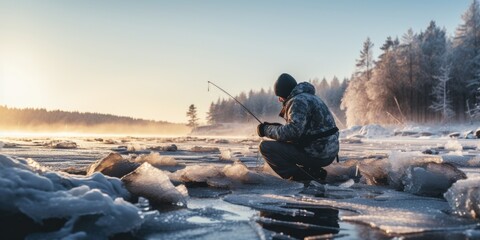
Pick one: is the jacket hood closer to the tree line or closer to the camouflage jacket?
the camouflage jacket

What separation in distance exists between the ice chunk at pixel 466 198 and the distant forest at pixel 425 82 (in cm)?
4536

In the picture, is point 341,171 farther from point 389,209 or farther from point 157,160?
point 389,209

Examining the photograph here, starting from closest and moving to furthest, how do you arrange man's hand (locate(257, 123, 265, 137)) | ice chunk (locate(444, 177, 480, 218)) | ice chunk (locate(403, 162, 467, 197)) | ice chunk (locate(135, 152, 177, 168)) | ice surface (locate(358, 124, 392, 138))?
ice chunk (locate(444, 177, 480, 218)) < ice chunk (locate(403, 162, 467, 197)) < man's hand (locate(257, 123, 265, 137)) < ice chunk (locate(135, 152, 177, 168)) < ice surface (locate(358, 124, 392, 138))

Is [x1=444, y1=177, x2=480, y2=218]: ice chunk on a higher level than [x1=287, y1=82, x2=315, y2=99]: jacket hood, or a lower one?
lower

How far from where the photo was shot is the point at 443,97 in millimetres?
47406

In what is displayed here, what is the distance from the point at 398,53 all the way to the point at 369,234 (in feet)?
174

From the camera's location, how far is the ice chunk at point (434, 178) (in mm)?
3966

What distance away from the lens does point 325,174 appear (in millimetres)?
5816

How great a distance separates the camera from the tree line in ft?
156

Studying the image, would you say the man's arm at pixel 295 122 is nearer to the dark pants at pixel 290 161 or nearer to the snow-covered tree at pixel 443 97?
the dark pants at pixel 290 161

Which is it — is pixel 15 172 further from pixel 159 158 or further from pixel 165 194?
pixel 159 158

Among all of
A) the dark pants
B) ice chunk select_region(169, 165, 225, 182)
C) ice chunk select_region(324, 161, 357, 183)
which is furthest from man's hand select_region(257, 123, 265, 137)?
ice chunk select_region(169, 165, 225, 182)

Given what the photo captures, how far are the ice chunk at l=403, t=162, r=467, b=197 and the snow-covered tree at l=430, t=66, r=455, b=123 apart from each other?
44.8m

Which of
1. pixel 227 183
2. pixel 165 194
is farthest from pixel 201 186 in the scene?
pixel 165 194
